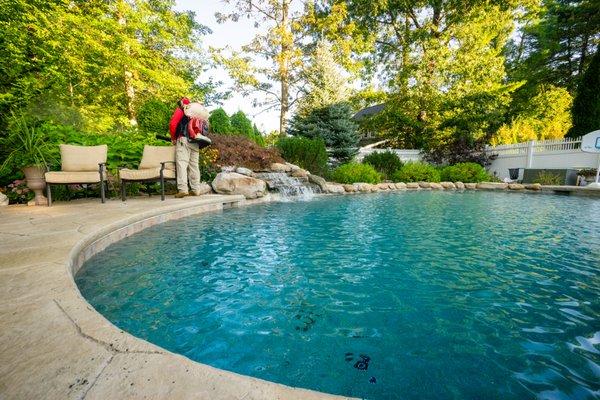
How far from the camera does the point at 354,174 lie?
13.2 meters

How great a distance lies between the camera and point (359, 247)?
13.8 feet

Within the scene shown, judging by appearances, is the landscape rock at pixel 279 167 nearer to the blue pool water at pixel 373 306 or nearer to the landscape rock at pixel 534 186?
the blue pool water at pixel 373 306

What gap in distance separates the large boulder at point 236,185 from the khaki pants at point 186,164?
0.84 metres

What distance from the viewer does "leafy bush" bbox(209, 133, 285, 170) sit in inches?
385

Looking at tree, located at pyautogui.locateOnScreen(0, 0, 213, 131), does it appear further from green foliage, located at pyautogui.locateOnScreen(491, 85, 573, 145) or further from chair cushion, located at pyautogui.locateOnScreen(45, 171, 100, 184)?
green foliage, located at pyautogui.locateOnScreen(491, 85, 573, 145)

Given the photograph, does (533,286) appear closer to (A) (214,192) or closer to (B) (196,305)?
(B) (196,305)

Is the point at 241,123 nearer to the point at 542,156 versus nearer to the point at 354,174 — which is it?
the point at 354,174

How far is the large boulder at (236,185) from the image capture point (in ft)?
28.3

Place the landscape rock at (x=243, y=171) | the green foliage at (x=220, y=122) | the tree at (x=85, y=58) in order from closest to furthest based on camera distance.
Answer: the tree at (x=85, y=58) → the landscape rock at (x=243, y=171) → the green foliage at (x=220, y=122)

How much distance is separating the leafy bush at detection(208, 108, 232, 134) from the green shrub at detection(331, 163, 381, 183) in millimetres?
5031

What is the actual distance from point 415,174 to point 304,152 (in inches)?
244

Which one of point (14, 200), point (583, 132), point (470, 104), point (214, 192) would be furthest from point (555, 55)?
point (14, 200)

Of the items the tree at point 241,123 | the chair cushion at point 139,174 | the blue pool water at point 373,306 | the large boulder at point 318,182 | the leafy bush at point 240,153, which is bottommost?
the blue pool water at point 373,306

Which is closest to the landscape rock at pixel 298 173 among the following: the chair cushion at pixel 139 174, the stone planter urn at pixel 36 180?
the chair cushion at pixel 139 174
